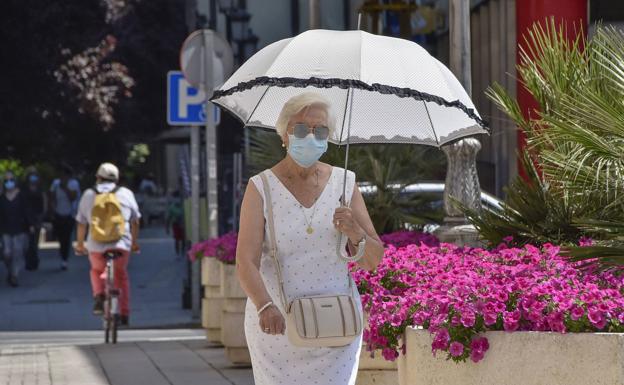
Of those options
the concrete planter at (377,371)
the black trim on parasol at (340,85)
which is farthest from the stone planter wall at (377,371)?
the black trim on parasol at (340,85)

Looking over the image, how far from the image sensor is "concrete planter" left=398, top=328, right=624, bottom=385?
5887 mm

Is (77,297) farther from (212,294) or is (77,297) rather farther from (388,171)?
(388,171)

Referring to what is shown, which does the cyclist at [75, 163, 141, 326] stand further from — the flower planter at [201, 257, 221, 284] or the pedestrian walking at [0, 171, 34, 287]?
the pedestrian walking at [0, 171, 34, 287]

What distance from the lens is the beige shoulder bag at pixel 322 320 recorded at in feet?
17.3

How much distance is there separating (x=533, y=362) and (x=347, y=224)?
3.59 feet

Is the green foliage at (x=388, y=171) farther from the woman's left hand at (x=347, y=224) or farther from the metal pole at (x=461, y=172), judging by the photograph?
the woman's left hand at (x=347, y=224)

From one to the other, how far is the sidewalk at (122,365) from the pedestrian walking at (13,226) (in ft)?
36.3

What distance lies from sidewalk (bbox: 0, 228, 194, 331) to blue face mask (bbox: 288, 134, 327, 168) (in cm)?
1288

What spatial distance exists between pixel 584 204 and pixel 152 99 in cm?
3590

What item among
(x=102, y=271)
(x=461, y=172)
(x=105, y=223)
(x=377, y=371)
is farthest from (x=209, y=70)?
(x=377, y=371)

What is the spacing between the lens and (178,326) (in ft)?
59.4

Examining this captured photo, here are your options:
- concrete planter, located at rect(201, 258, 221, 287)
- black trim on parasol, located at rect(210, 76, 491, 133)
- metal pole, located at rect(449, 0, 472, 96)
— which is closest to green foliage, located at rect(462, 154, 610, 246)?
metal pole, located at rect(449, 0, 472, 96)

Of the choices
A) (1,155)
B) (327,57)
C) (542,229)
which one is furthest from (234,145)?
(327,57)

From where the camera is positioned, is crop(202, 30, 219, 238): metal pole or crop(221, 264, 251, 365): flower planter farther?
crop(202, 30, 219, 238): metal pole
